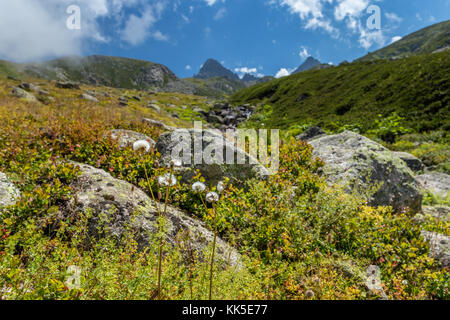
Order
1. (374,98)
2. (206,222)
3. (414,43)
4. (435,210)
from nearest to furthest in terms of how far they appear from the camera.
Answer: (206,222)
(435,210)
(374,98)
(414,43)

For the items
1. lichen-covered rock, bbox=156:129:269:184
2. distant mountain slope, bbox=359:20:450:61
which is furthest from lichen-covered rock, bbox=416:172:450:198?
distant mountain slope, bbox=359:20:450:61

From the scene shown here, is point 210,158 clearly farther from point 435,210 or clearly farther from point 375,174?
point 435,210

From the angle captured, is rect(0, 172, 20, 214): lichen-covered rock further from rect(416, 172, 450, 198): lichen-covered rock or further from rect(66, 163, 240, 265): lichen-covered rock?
rect(416, 172, 450, 198): lichen-covered rock

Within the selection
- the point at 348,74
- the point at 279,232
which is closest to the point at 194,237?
the point at 279,232

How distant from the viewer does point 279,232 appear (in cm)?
342

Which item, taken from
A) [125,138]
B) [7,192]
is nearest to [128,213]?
[7,192]

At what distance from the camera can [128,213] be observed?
3262 millimetres

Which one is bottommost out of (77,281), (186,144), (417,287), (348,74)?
(417,287)

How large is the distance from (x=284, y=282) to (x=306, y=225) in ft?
3.54

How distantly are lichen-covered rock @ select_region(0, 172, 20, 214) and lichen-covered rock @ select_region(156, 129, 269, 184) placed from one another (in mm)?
2605

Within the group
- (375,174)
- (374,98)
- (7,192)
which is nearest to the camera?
(7,192)

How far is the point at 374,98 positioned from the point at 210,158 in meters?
25.0

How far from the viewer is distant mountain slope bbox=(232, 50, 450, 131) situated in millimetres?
17297
